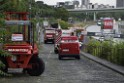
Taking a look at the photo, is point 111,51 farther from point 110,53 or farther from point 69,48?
point 69,48

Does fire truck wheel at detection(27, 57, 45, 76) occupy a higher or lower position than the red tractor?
lower

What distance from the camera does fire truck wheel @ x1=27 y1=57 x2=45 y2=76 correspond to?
73.2ft

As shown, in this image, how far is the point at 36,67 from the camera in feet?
73.5

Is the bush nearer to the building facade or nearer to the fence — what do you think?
the fence

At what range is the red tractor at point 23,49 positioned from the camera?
21266mm

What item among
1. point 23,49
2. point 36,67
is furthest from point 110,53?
point 23,49

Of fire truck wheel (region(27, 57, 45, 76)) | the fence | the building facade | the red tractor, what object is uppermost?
the building facade

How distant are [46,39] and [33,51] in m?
67.6

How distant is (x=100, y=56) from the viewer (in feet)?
133

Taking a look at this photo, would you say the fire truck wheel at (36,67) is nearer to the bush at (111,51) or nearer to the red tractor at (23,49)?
the red tractor at (23,49)

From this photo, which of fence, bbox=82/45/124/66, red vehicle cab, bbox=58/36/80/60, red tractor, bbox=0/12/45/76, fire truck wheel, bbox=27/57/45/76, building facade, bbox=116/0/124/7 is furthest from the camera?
building facade, bbox=116/0/124/7

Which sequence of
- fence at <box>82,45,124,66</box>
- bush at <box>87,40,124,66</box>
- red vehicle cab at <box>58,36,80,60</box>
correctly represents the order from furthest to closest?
red vehicle cab at <box>58,36,80,60</box> → bush at <box>87,40,124,66</box> → fence at <box>82,45,124,66</box>

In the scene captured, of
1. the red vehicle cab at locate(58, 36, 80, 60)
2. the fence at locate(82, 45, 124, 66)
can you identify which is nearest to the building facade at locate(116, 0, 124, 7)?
the fence at locate(82, 45, 124, 66)

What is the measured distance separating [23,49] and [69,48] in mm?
17970
